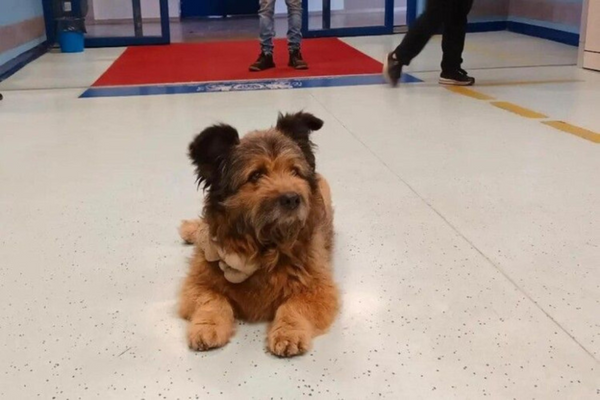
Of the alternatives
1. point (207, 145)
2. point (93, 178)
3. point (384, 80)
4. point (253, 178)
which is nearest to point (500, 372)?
point (253, 178)

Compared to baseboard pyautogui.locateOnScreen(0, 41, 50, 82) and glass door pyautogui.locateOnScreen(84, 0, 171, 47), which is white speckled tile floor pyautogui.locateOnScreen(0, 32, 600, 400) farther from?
glass door pyautogui.locateOnScreen(84, 0, 171, 47)

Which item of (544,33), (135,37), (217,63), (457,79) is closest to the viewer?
(457,79)

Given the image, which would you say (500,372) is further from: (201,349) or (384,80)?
(384,80)

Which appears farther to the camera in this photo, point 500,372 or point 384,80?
point 384,80

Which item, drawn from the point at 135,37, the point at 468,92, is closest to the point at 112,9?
the point at 135,37

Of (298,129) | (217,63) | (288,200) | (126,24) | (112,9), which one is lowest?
(217,63)

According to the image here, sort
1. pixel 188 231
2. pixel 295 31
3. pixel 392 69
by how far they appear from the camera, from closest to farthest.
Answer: pixel 188 231 < pixel 392 69 < pixel 295 31

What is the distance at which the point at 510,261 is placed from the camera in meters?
2.09

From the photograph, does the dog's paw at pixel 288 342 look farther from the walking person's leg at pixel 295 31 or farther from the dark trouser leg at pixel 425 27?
the walking person's leg at pixel 295 31

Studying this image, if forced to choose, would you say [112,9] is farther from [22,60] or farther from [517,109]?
[517,109]

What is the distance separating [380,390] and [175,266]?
90cm

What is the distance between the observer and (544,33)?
851 centimetres

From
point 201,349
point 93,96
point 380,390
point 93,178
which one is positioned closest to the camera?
point 380,390

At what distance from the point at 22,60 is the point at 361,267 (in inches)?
240
